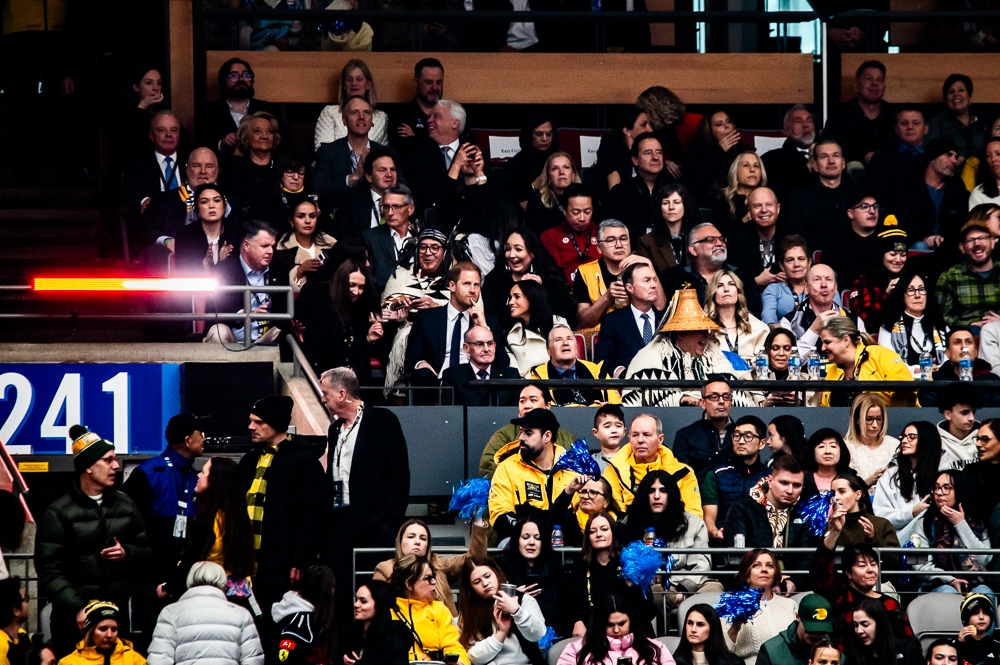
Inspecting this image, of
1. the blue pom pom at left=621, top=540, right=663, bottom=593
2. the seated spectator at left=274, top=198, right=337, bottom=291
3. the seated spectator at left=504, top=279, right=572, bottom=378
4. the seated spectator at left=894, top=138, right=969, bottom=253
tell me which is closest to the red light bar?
the seated spectator at left=274, top=198, right=337, bottom=291

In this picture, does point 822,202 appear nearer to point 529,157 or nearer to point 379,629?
point 529,157

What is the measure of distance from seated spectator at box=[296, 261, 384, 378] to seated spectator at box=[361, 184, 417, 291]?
2.54 feet

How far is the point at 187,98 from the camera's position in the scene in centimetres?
1820

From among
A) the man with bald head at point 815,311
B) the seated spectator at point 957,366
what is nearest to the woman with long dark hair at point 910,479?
the seated spectator at point 957,366

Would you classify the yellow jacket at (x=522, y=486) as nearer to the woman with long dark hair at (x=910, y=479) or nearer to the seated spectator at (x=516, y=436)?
the seated spectator at (x=516, y=436)

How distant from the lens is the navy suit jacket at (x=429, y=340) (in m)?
15.1

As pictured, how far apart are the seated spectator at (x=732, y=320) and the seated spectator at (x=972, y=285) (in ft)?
5.26

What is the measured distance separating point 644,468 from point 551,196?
3.74 meters

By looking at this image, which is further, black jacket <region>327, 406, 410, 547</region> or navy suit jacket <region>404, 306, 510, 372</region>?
navy suit jacket <region>404, 306, 510, 372</region>

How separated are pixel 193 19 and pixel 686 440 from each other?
21.5 ft

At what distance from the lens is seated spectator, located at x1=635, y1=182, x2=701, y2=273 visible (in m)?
16.6

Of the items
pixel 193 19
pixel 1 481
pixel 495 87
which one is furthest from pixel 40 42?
pixel 1 481

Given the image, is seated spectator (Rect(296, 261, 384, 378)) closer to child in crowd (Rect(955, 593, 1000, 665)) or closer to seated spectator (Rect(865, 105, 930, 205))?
child in crowd (Rect(955, 593, 1000, 665))

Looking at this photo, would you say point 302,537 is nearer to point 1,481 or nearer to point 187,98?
point 1,481
